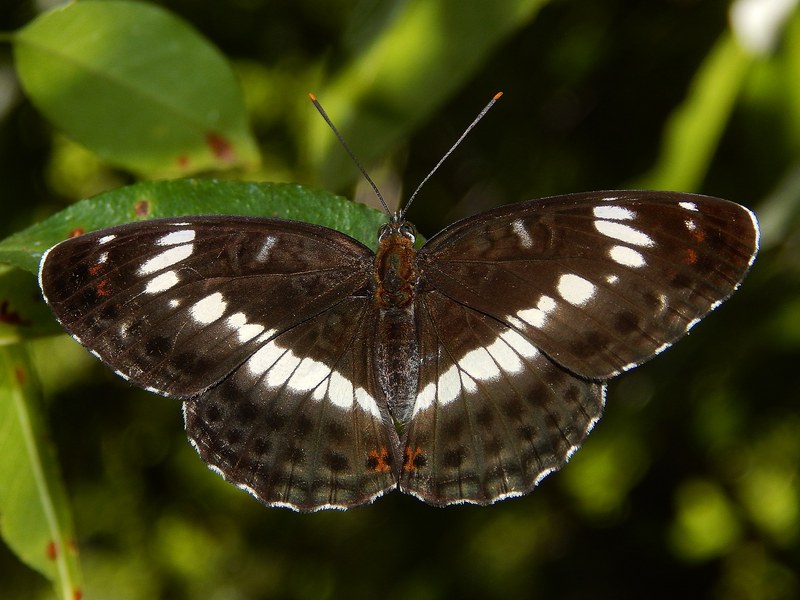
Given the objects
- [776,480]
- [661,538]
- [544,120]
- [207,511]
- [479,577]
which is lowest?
[207,511]

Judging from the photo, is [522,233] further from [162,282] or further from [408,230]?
[162,282]

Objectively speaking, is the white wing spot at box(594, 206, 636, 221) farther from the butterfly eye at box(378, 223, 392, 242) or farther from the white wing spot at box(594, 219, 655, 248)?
the butterfly eye at box(378, 223, 392, 242)

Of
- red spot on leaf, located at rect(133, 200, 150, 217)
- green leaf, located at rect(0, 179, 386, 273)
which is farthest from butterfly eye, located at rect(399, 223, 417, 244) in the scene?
red spot on leaf, located at rect(133, 200, 150, 217)

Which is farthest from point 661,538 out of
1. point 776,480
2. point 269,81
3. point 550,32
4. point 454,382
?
point 269,81

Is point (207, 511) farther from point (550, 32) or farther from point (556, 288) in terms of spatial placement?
point (550, 32)

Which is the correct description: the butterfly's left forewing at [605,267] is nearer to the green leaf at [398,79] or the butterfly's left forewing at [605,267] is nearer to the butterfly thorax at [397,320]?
the butterfly thorax at [397,320]
